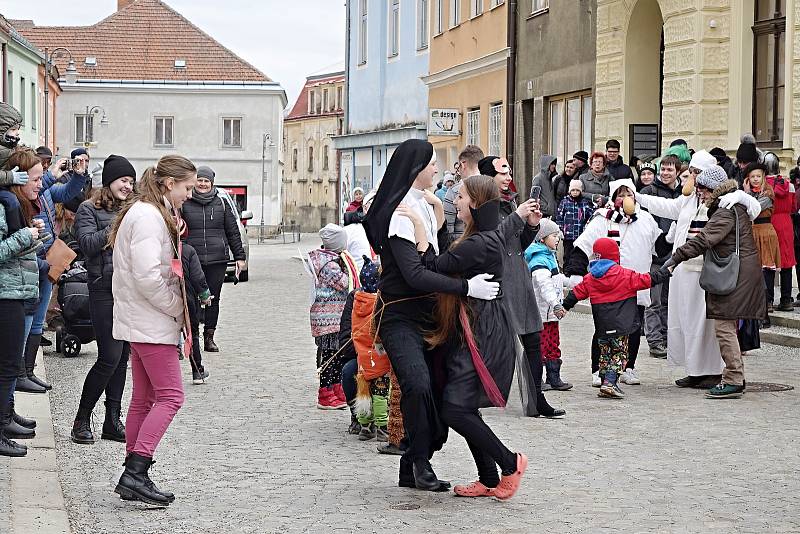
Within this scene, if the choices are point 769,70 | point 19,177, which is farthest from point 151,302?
point 769,70

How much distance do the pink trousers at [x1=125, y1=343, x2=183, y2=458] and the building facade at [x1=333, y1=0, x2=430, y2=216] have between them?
2882cm

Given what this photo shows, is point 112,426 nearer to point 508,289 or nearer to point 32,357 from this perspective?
point 32,357

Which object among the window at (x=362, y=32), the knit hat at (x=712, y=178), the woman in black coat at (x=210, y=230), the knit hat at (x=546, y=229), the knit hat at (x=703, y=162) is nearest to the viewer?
the knit hat at (x=546, y=229)

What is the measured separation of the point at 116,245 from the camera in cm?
757

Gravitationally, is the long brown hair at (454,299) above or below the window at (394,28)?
below

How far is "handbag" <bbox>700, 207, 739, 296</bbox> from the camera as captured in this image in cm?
1150

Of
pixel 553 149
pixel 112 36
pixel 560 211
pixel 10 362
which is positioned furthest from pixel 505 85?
pixel 112 36

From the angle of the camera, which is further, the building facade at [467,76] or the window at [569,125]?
the building facade at [467,76]

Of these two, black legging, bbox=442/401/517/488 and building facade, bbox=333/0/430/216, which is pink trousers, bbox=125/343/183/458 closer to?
black legging, bbox=442/401/517/488

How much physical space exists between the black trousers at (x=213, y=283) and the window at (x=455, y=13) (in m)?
20.2

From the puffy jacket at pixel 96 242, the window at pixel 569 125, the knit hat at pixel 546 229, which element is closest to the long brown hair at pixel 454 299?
the puffy jacket at pixel 96 242

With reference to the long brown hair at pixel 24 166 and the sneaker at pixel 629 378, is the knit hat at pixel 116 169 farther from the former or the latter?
the sneaker at pixel 629 378

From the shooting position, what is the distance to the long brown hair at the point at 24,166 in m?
8.42

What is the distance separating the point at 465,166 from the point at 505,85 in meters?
20.0
